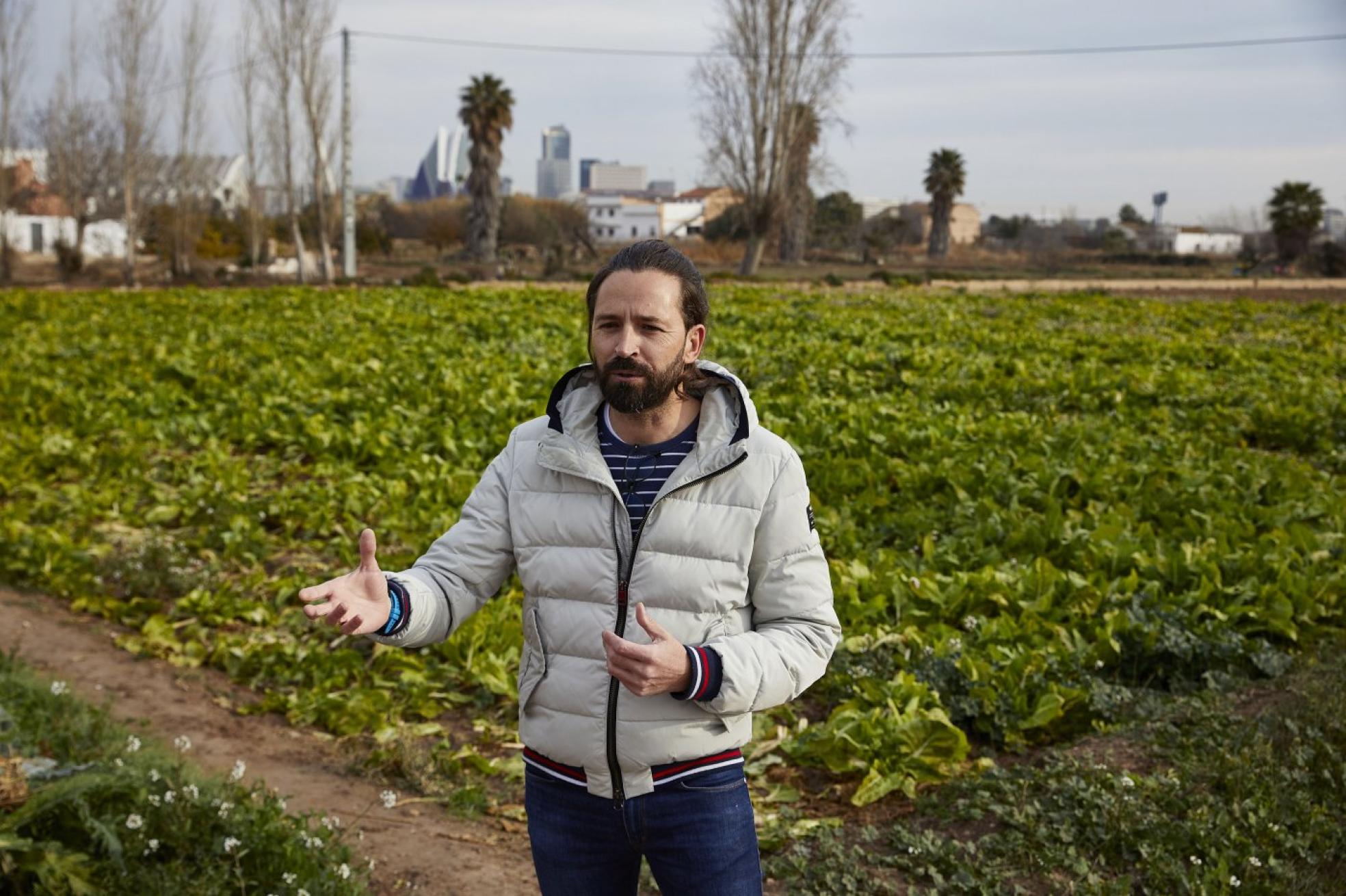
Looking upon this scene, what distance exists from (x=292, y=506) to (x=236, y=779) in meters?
4.59

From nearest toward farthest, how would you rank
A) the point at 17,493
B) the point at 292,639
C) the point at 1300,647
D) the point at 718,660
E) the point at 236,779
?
the point at 718,660, the point at 236,779, the point at 1300,647, the point at 292,639, the point at 17,493

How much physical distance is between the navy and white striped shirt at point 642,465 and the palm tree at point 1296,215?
50057 millimetres

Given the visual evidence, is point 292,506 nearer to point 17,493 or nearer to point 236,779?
point 17,493

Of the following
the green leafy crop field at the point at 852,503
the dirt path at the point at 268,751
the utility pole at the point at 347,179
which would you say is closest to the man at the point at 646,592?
the dirt path at the point at 268,751

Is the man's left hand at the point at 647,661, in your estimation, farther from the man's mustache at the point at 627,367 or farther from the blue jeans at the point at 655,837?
the man's mustache at the point at 627,367

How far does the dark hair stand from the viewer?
2469 mm

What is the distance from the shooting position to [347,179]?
34.3m

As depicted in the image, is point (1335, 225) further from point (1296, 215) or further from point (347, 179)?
point (347, 179)

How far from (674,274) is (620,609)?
0.70 meters

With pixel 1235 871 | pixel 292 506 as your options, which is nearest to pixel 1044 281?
pixel 292 506

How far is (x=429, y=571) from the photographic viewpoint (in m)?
2.64

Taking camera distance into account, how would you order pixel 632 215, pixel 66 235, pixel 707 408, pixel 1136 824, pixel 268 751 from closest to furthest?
pixel 707 408, pixel 1136 824, pixel 268 751, pixel 66 235, pixel 632 215

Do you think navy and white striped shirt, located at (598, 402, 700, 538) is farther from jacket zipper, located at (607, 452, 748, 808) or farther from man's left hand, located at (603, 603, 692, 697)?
man's left hand, located at (603, 603, 692, 697)

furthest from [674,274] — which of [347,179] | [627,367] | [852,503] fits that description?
[347,179]
